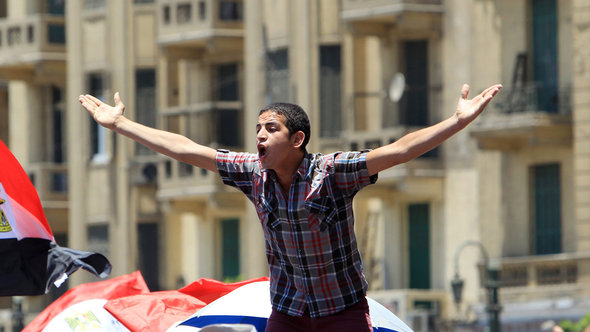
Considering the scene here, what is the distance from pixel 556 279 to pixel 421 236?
17.1 feet

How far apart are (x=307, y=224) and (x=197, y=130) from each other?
106ft

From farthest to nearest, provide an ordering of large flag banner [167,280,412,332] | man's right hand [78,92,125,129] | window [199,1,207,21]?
window [199,1,207,21] → large flag banner [167,280,412,332] → man's right hand [78,92,125,129]

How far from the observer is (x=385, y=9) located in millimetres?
36250

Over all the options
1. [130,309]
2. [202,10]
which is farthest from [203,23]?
[130,309]

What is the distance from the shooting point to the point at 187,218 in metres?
44.5

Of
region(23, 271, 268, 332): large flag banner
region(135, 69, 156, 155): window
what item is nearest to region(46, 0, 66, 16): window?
region(135, 69, 156, 155): window

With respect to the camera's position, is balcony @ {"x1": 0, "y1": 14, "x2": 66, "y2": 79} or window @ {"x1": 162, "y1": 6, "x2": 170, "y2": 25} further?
balcony @ {"x1": 0, "y1": 14, "x2": 66, "y2": 79}

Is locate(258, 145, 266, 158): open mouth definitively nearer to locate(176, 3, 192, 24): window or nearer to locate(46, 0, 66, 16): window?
locate(176, 3, 192, 24): window

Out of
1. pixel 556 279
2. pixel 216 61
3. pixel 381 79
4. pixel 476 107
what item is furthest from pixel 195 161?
pixel 216 61

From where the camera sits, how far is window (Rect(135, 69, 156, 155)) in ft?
144

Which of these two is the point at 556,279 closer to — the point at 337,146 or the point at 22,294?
the point at 337,146

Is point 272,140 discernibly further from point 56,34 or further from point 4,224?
point 56,34

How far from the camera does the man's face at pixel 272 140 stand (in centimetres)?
985

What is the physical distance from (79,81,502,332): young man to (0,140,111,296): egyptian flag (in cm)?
345
